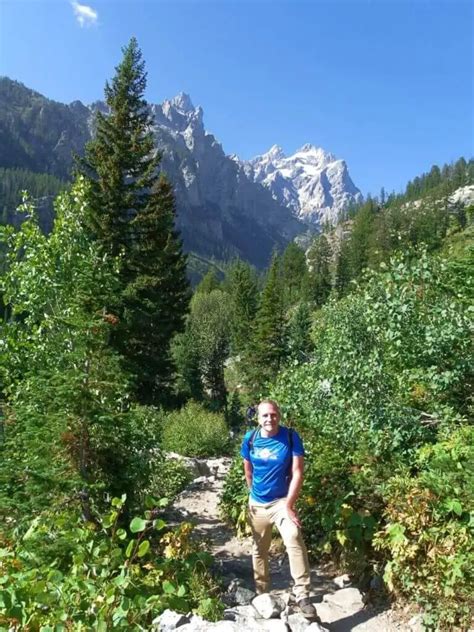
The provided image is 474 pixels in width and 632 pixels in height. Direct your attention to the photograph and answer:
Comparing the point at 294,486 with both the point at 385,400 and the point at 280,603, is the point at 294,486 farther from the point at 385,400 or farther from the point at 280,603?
the point at 385,400

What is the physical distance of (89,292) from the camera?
5484mm

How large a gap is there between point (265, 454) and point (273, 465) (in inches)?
5.2

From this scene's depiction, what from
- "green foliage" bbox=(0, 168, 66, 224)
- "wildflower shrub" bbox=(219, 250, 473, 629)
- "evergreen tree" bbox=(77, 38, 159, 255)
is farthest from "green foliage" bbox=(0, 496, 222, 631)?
"green foliage" bbox=(0, 168, 66, 224)

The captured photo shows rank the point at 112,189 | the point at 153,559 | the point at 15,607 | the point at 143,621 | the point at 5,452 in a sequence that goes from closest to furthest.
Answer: the point at 15,607
the point at 143,621
the point at 153,559
the point at 5,452
the point at 112,189

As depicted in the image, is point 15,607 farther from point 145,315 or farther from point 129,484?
point 145,315

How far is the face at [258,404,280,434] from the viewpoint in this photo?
180 inches

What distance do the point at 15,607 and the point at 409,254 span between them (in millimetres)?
5885

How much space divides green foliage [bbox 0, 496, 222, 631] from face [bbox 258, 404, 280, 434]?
157cm

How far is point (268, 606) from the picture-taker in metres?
4.00

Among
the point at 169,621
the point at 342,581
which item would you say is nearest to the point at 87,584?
the point at 169,621

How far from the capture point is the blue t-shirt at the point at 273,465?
455 centimetres

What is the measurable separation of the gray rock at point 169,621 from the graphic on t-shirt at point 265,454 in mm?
1556

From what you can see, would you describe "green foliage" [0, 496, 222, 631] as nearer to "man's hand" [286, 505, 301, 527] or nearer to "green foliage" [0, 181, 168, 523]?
"green foliage" [0, 181, 168, 523]

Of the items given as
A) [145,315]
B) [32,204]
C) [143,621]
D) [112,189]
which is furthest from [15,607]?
[112,189]
